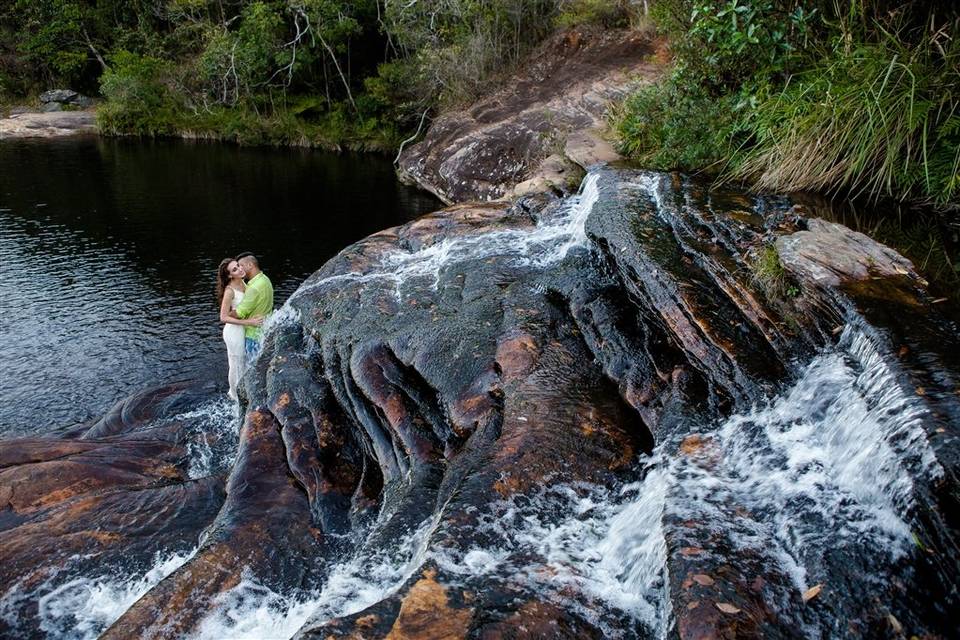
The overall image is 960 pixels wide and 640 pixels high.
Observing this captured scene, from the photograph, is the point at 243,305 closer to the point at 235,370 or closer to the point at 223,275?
the point at 223,275

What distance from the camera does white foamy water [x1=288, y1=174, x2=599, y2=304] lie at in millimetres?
9617

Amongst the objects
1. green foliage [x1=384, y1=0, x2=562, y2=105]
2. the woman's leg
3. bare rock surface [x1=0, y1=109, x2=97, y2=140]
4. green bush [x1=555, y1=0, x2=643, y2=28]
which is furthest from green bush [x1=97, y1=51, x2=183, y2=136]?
the woman's leg

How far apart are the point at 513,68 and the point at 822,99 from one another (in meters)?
19.0

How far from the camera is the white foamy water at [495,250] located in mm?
9617

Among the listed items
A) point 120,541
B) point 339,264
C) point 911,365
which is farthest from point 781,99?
point 120,541

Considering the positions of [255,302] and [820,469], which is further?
[255,302]

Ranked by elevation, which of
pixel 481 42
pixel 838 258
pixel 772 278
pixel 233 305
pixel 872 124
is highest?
pixel 872 124

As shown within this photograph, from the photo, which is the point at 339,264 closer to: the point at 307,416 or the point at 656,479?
the point at 307,416

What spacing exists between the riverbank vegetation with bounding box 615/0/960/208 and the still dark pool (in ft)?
30.4

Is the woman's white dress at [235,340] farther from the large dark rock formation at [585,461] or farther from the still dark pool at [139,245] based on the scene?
the still dark pool at [139,245]

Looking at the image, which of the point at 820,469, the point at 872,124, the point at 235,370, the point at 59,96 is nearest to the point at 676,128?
the point at 872,124

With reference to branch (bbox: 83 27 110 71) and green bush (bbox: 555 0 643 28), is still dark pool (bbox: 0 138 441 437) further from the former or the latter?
branch (bbox: 83 27 110 71)

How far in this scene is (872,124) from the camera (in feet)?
27.5

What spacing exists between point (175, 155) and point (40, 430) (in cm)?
2418
